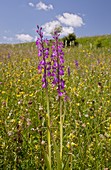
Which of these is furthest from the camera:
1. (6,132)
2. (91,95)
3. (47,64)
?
(91,95)


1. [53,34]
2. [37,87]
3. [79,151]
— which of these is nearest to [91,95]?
[37,87]

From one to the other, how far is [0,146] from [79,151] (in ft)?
2.43

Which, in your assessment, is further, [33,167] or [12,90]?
[12,90]

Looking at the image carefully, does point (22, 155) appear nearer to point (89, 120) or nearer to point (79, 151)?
point (79, 151)

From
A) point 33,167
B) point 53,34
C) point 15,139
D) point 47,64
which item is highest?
point 53,34

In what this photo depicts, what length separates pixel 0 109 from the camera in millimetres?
3449

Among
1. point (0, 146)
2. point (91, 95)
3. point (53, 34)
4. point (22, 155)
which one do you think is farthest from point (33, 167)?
point (91, 95)

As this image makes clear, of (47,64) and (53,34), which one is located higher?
(53,34)

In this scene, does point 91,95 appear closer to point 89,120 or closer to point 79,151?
point 89,120

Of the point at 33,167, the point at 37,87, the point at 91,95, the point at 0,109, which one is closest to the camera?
the point at 33,167

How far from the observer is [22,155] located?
2850 millimetres

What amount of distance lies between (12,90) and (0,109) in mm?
1530

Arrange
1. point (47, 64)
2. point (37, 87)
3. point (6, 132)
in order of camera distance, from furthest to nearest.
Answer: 1. point (37, 87)
2. point (6, 132)
3. point (47, 64)

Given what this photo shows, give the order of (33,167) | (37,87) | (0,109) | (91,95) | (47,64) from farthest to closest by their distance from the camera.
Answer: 1. (37,87)
2. (91,95)
3. (0,109)
4. (33,167)
5. (47,64)
